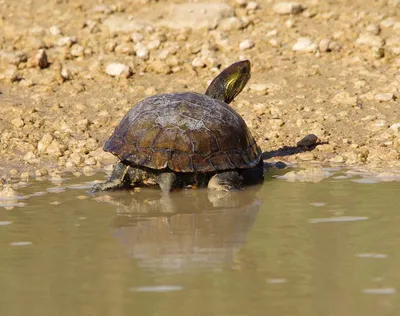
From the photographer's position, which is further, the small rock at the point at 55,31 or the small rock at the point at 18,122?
the small rock at the point at 55,31

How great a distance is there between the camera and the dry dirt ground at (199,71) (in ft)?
29.4

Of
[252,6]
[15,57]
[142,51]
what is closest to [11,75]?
[15,57]

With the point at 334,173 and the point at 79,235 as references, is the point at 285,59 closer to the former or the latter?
the point at 334,173

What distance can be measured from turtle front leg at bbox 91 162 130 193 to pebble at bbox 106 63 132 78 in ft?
11.8

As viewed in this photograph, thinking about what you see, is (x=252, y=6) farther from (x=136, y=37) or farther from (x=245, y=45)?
(x=136, y=37)

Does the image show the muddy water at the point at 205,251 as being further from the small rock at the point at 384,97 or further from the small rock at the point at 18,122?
the small rock at the point at 384,97

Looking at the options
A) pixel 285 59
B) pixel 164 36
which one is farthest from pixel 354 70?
pixel 164 36

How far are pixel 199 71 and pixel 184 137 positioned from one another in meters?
3.84

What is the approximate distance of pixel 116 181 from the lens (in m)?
7.35

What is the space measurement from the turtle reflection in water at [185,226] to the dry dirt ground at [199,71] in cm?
153

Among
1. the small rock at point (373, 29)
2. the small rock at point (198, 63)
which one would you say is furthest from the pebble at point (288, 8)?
the small rock at point (198, 63)

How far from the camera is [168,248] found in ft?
17.9

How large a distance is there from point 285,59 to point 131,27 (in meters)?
2.22

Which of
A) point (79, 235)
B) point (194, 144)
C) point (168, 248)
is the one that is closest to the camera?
point (168, 248)
